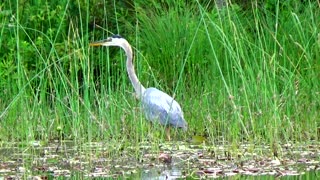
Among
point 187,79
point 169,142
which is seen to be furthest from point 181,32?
point 169,142

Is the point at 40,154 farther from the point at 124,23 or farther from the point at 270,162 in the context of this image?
the point at 124,23

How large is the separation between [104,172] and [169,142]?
5.71 ft

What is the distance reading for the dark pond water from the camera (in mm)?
6637

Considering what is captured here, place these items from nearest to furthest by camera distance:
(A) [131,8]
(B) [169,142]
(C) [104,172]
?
(C) [104,172] → (B) [169,142] → (A) [131,8]

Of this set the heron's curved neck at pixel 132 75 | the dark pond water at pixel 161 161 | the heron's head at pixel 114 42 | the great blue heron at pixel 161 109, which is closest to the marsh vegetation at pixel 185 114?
the dark pond water at pixel 161 161

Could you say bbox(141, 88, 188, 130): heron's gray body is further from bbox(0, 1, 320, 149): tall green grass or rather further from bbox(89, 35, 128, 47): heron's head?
bbox(89, 35, 128, 47): heron's head

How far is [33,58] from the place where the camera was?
12.3m

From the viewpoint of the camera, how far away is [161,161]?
7.18 meters

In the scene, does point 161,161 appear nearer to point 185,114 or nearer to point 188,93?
point 185,114

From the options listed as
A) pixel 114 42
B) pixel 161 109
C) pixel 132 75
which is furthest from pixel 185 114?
pixel 114 42

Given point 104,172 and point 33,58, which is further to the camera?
point 33,58

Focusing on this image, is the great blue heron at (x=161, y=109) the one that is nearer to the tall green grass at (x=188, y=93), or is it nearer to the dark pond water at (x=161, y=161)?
the tall green grass at (x=188, y=93)

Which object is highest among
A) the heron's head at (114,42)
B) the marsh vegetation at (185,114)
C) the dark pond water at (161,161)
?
the heron's head at (114,42)

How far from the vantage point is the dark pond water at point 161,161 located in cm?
664
